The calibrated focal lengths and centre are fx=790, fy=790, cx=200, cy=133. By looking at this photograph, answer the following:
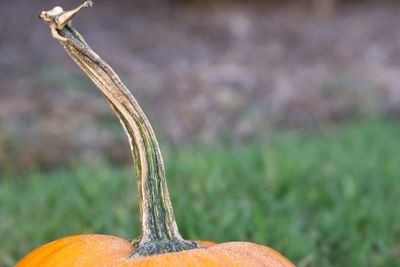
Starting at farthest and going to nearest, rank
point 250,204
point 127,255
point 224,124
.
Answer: point 224,124 → point 250,204 → point 127,255

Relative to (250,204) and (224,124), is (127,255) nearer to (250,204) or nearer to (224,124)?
(250,204)

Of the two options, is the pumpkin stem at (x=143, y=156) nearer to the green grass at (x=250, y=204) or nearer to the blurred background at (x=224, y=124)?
the green grass at (x=250, y=204)

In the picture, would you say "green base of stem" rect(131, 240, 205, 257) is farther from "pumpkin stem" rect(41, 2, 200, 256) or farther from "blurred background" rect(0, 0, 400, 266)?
"blurred background" rect(0, 0, 400, 266)

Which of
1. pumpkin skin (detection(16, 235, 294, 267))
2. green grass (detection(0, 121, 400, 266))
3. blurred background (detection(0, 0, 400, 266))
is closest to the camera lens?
pumpkin skin (detection(16, 235, 294, 267))

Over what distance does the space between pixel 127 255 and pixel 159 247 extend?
0.07 metres

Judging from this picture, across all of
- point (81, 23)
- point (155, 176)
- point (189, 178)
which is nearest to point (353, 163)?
point (189, 178)

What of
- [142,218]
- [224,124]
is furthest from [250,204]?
[224,124]

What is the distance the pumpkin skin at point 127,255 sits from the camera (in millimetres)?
1725

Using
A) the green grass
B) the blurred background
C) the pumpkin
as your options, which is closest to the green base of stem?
the pumpkin

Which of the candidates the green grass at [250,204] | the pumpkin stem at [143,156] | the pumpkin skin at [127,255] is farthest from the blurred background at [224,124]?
the pumpkin stem at [143,156]

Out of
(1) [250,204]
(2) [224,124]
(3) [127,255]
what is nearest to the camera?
(3) [127,255]

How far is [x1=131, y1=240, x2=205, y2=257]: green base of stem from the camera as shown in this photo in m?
1.79

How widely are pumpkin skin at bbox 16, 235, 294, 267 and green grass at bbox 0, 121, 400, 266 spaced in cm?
96

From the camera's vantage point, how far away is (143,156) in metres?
1.84
